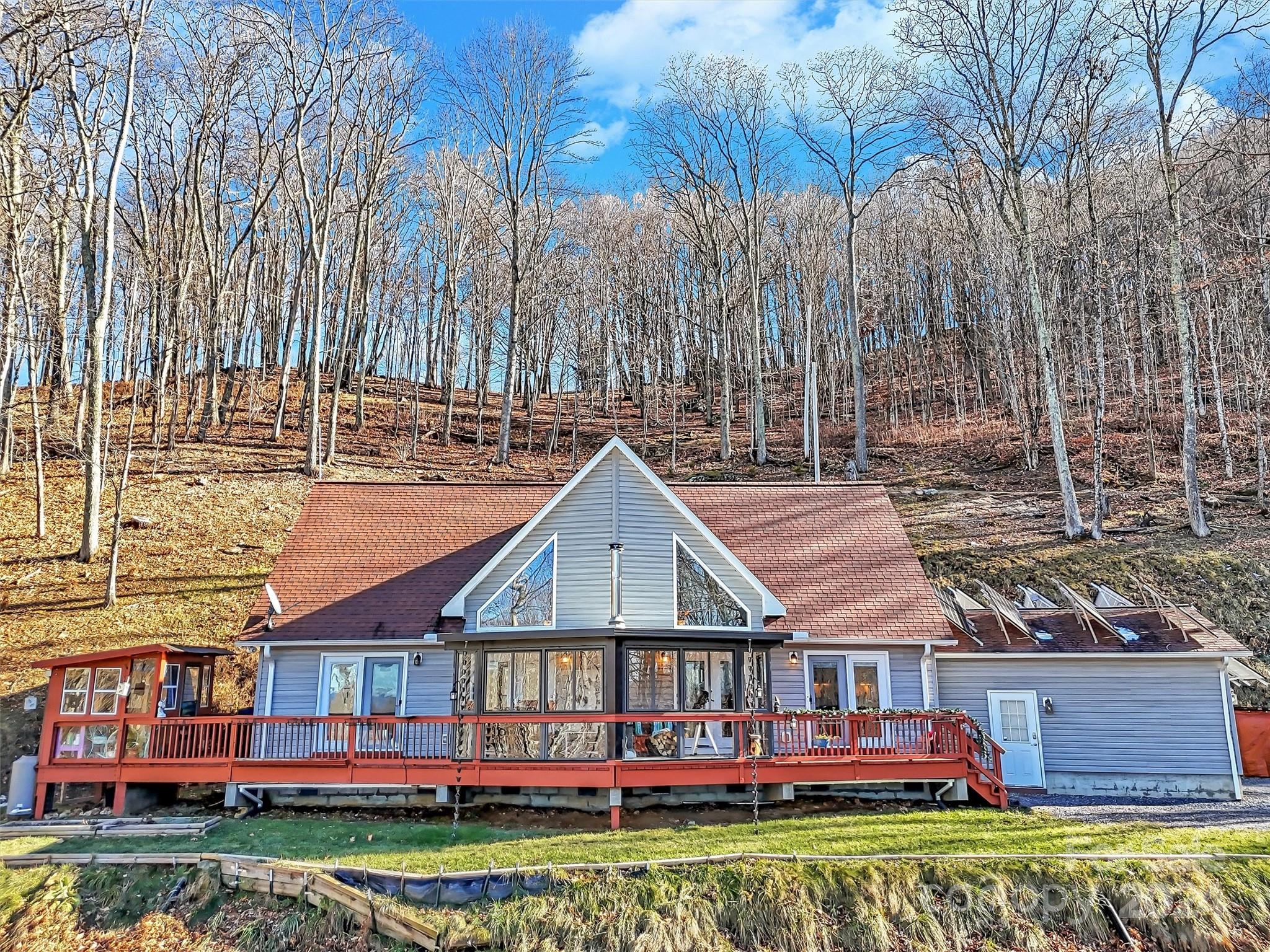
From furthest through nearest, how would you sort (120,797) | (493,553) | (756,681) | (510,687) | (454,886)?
(493,553) < (756,681) < (510,687) < (120,797) < (454,886)

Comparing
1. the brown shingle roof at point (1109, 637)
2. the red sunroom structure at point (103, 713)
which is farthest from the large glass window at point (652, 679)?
the red sunroom structure at point (103, 713)

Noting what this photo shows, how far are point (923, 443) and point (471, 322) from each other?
23.7m

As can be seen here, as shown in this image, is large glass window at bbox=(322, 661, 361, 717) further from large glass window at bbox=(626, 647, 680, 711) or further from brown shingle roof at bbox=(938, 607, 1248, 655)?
brown shingle roof at bbox=(938, 607, 1248, 655)

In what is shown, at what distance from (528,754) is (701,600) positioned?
397 centimetres

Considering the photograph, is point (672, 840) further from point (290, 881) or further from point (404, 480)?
point (404, 480)

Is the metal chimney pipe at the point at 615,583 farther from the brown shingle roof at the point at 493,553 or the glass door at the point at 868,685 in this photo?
the glass door at the point at 868,685

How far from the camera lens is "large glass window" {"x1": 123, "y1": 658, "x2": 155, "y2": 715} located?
1479 centimetres

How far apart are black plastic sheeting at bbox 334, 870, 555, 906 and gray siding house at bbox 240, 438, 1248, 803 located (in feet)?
9.60

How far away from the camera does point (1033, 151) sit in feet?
84.9

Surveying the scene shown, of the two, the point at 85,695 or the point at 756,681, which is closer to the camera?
the point at 85,695

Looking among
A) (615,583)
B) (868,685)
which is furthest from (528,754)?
(868,685)

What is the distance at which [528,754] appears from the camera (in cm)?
1385

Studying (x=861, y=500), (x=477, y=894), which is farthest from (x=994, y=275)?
(x=477, y=894)

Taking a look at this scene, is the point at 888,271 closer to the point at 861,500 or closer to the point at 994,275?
the point at 994,275
